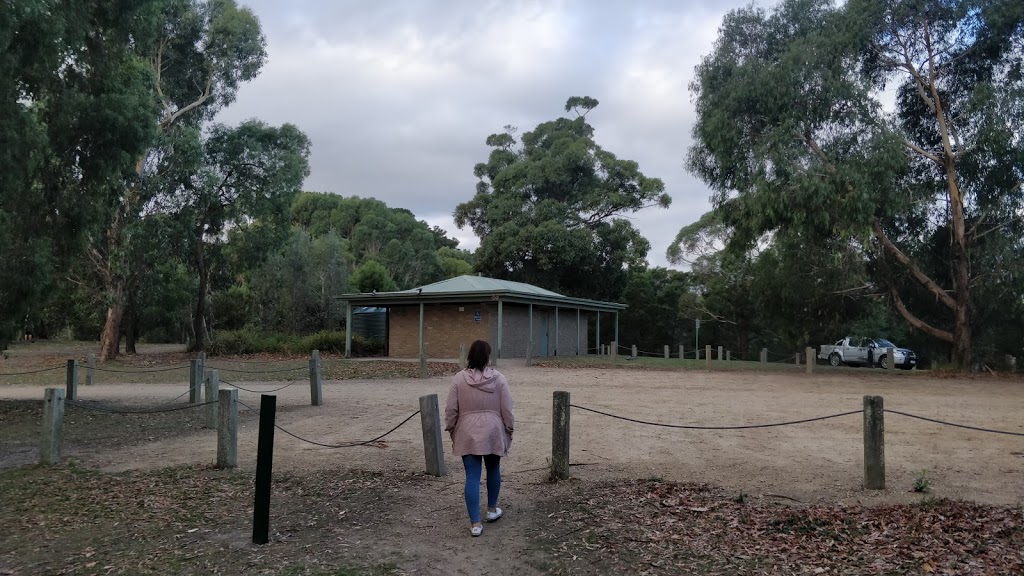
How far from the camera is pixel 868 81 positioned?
23.1m

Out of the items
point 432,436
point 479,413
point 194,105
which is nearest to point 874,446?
point 479,413

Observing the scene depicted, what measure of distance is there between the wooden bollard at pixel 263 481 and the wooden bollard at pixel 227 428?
2.60m

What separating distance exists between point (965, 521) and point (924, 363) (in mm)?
37083

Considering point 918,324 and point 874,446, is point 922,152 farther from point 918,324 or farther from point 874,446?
point 874,446

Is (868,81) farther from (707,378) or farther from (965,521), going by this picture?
(965,521)

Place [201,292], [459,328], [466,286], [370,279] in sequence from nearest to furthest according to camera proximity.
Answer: [459,328] → [466,286] → [201,292] → [370,279]

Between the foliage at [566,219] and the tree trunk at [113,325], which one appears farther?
the foliage at [566,219]

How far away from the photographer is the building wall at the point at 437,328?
97.0 feet

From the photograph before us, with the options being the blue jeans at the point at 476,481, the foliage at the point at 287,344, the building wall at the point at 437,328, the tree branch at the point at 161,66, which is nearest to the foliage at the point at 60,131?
the blue jeans at the point at 476,481

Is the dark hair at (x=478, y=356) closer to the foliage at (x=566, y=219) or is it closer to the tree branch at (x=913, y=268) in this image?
the tree branch at (x=913, y=268)

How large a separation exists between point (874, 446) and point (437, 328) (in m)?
24.7

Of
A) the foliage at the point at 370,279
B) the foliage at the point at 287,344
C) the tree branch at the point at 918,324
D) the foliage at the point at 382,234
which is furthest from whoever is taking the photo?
the foliage at the point at 382,234

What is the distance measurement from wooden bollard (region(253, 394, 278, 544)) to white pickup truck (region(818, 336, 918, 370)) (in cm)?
3004

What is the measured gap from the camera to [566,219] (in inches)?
1795
